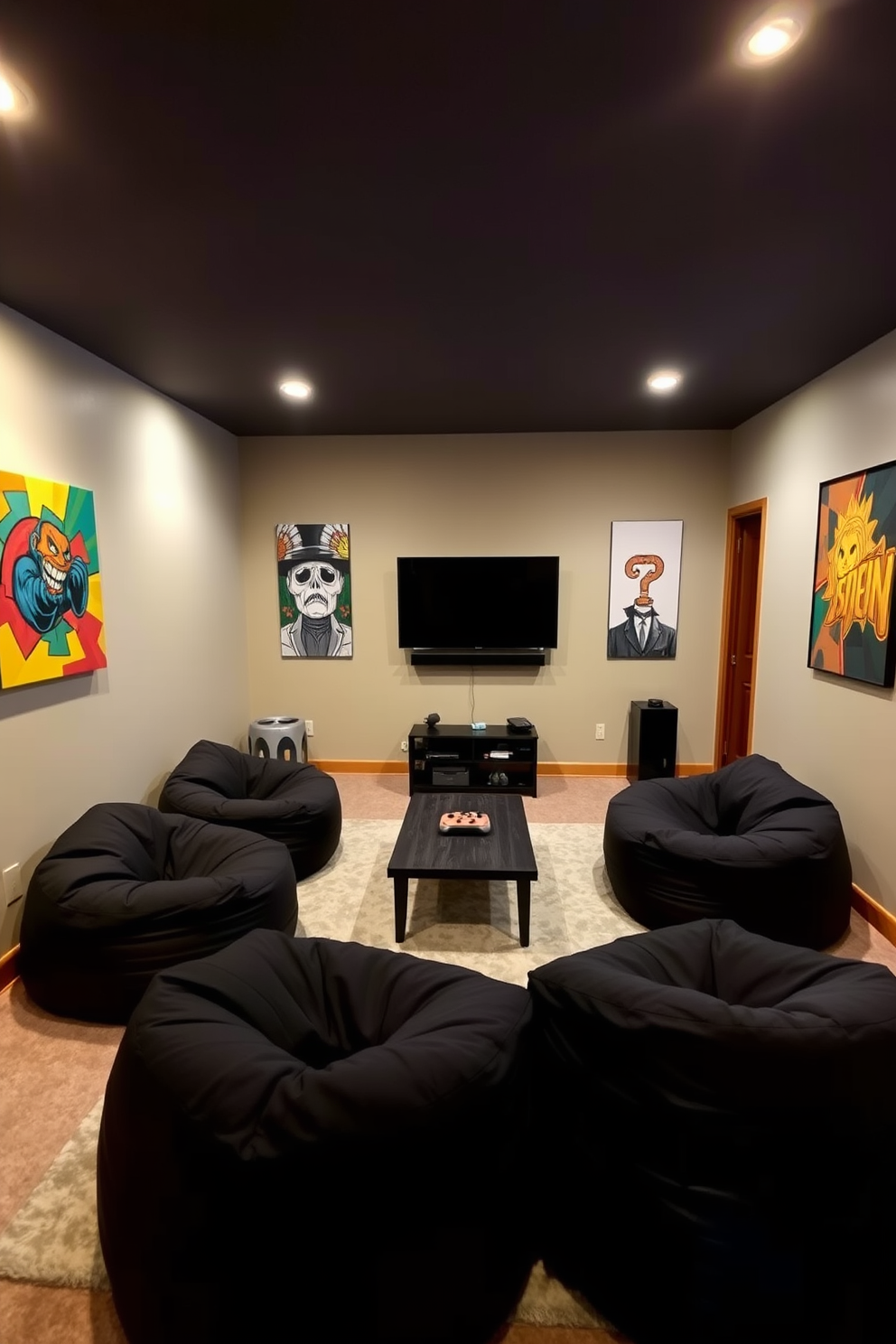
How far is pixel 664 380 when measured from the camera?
362cm

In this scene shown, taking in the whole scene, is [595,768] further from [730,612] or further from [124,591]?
[124,591]

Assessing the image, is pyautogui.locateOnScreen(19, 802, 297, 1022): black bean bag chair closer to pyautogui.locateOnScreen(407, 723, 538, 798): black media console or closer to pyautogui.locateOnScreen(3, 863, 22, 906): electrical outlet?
pyautogui.locateOnScreen(3, 863, 22, 906): electrical outlet

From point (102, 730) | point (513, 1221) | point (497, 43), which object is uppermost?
point (497, 43)

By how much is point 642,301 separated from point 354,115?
145 cm

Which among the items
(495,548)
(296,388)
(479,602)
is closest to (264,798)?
(479,602)

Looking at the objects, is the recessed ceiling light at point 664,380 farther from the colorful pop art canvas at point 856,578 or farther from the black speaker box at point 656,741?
the black speaker box at point 656,741

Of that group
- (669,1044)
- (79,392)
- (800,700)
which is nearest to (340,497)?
(79,392)

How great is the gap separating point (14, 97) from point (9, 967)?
9.38 ft

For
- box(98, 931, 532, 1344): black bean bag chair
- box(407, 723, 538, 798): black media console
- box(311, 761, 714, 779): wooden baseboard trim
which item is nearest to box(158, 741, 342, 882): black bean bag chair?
box(407, 723, 538, 798): black media console

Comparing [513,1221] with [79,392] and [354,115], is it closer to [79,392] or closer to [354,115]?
[354,115]

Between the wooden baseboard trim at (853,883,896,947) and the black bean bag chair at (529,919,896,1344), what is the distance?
5.54ft

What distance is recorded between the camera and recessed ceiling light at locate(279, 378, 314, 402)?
3.58 metres

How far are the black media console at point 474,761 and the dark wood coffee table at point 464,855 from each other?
130cm

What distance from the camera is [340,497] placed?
504 cm
